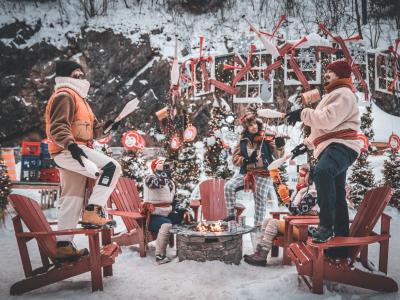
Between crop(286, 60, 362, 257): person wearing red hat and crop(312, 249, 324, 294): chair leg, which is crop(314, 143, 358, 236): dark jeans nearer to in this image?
crop(286, 60, 362, 257): person wearing red hat

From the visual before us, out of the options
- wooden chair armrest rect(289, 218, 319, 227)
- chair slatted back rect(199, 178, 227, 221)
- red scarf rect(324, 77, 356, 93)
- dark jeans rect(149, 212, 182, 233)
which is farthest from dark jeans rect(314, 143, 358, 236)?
chair slatted back rect(199, 178, 227, 221)

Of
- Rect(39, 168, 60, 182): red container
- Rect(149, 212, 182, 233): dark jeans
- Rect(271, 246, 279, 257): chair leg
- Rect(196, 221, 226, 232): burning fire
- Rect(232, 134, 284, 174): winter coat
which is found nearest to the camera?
Rect(196, 221, 226, 232): burning fire

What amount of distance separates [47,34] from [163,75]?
17.5ft

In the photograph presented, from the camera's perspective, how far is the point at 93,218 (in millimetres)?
2803

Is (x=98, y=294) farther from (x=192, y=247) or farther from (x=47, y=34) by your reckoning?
(x=47, y=34)

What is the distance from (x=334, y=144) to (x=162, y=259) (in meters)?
2.08

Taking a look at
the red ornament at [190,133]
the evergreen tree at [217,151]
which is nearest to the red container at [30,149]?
the red ornament at [190,133]

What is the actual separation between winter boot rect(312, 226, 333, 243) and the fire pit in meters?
1.10

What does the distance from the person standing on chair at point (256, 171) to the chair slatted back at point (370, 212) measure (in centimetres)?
164

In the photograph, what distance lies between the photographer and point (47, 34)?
1548cm

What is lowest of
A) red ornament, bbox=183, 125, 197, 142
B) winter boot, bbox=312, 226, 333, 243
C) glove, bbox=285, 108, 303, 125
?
winter boot, bbox=312, 226, 333, 243

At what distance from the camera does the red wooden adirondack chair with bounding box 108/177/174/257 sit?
399 cm

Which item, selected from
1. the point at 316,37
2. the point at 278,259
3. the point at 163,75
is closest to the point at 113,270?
the point at 278,259

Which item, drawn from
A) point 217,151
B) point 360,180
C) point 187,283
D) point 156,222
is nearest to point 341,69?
point 187,283
